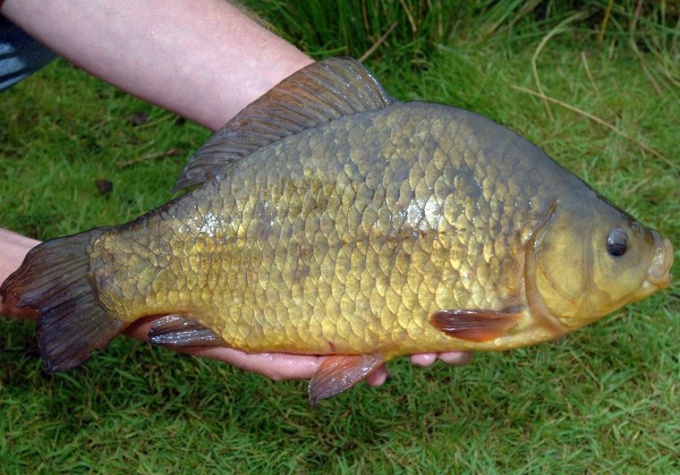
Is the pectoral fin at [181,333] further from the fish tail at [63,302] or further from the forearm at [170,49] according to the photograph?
the forearm at [170,49]

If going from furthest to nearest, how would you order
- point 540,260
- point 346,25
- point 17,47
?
point 346,25
point 17,47
point 540,260

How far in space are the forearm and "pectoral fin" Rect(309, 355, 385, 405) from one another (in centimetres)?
76

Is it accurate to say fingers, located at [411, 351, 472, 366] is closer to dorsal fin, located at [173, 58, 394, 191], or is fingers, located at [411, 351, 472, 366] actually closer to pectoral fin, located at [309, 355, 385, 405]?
pectoral fin, located at [309, 355, 385, 405]

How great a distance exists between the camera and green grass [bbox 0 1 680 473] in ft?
8.66

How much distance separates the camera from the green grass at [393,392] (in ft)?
8.66

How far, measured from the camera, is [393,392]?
2.80 metres

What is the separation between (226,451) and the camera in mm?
2668

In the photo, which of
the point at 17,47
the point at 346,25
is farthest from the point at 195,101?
the point at 346,25

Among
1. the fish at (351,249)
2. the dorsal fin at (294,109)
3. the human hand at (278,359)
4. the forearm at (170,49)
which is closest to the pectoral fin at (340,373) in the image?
the fish at (351,249)

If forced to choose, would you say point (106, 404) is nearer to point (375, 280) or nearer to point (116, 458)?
point (116, 458)

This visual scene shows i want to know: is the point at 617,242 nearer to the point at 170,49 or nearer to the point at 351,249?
the point at 351,249

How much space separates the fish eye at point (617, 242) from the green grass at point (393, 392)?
1022mm

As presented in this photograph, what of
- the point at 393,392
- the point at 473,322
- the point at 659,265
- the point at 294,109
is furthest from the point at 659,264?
the point at 393,392

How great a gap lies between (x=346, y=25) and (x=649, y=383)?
1821 mm
